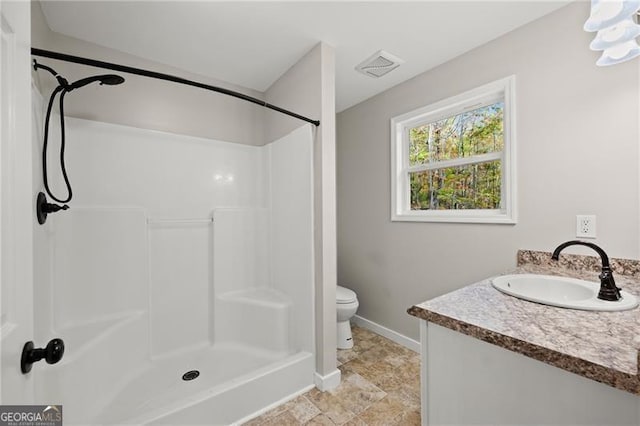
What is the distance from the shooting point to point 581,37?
58.2 inches

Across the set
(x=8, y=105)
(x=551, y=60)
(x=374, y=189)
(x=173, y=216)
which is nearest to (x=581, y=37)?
(x=551, y=60)

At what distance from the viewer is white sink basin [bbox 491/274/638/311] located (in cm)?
91

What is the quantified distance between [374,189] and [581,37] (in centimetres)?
170

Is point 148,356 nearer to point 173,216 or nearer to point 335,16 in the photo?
point 173,216

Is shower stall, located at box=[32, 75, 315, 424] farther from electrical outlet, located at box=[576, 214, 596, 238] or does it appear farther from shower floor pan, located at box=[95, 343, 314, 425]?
electrical outlet, located at box=[576, 214, 596, 238]

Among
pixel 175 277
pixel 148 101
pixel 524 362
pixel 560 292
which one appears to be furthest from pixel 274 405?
pixel 148 101

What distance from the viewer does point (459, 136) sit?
86.4 inches

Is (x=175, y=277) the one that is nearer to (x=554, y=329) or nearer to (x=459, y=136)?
(x=554, y=329)

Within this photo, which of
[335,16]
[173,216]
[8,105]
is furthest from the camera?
[173,216]

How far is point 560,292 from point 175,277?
244cm

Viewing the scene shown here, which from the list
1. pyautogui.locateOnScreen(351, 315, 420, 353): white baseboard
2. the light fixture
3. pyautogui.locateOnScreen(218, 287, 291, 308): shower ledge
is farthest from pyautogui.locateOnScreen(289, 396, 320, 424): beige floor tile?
the light fixture

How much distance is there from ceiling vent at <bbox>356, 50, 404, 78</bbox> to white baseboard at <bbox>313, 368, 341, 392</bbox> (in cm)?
234

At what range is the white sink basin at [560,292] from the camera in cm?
91

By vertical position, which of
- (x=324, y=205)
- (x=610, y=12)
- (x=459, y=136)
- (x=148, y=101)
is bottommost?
(x=324, y=205)
